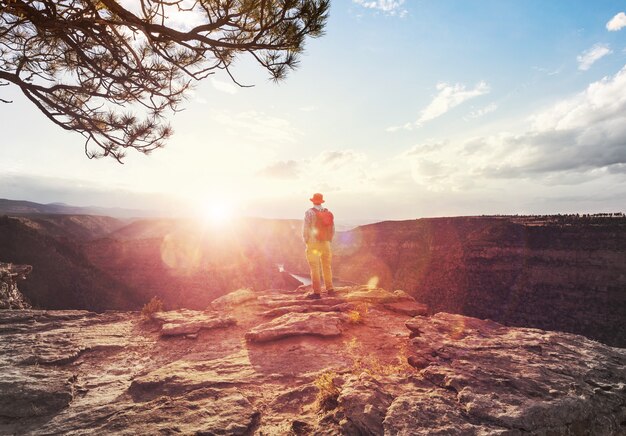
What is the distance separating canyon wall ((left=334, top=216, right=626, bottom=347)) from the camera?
51031 millimetres

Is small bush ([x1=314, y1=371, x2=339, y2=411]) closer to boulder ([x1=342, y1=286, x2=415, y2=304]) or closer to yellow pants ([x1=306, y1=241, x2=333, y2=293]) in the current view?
boulder ([x1=342, y1=286, x2=415, y2=304])

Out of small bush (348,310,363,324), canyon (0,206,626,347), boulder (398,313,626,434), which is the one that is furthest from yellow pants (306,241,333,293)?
canyon (0,206,626,347)

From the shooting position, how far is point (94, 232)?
239 feet

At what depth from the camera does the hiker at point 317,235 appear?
26.0 feet

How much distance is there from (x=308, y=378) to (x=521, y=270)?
233ft

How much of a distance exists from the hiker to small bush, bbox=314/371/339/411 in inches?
177

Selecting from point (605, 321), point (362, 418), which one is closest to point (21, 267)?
point (362, 418)

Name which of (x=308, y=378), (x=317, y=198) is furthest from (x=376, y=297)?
(x=308, y=378)

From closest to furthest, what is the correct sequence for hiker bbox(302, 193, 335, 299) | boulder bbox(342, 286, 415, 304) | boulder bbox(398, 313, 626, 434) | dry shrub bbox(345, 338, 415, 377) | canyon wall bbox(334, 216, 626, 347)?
1. boulder bbox(398, 313, 626, 434)
2. dry shrub bbox(345, 338, 415, 377)
3. boulder bbox(342, 286, 415, 304)
4. hiker bbox(302, 193, 335, 299)
5. canyon wall bbox(334, 216, 626, 347)

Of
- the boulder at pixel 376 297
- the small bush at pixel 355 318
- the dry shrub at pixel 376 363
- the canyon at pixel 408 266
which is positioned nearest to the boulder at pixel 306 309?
the small bush at pixel 355 318

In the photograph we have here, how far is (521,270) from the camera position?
60.9 m

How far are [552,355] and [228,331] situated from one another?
5.42 m

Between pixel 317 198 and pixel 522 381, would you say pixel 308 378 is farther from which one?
pixel 317 198

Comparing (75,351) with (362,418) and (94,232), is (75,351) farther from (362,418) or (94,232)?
(94,232)
